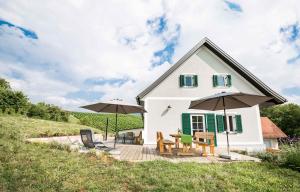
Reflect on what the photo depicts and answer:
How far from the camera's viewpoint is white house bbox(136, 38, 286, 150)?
1277 cm

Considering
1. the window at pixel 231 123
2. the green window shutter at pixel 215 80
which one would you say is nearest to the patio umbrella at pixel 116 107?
the green window shutter at pixel 215 80

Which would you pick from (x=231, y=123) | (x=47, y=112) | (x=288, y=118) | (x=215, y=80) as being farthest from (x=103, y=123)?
(x=288, y=118)

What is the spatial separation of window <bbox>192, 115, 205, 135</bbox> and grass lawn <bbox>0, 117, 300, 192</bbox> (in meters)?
6.21

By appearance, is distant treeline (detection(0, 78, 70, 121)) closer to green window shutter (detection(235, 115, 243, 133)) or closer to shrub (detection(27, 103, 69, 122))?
shrub (detection(27, 103, 69, 122))

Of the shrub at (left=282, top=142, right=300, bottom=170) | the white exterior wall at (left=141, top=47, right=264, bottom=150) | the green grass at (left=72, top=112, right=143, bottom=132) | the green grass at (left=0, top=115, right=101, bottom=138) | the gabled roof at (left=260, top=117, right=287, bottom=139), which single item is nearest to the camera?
the shrub at (left=282, top=142, right=300, bottom=170)

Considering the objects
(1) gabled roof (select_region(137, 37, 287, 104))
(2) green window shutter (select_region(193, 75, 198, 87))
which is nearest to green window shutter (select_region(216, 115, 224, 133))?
(2) green window shutter (select_region(193, 75, 198, 87))

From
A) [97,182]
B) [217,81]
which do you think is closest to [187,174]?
[97,182]

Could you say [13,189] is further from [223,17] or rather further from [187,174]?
[223,17]

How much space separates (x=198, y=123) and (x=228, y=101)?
4.75m

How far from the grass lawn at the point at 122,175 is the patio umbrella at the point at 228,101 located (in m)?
2.47

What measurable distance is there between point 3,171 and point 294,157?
846cm

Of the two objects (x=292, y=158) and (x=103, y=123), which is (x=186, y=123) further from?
(x=103, y=123)

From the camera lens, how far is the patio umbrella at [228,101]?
761 centimetres

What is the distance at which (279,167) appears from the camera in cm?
648
